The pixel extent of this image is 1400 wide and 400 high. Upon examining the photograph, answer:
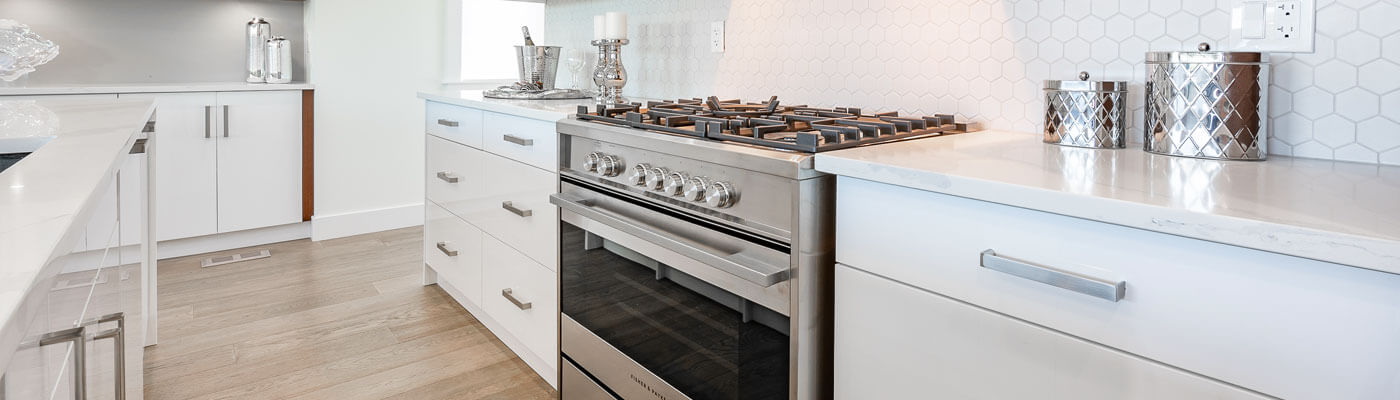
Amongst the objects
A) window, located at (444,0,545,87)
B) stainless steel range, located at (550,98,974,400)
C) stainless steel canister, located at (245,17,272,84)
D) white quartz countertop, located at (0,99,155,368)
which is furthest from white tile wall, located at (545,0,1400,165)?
stainless steel canister, located at (245,17,272,84)

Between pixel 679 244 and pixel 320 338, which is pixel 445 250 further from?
pixel 679 244

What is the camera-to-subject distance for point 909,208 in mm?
1091

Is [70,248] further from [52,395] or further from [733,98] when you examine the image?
[733,98]

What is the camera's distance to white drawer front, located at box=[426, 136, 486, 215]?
8.34 feet

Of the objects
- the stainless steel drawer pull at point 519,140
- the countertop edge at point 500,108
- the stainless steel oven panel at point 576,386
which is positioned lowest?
the stainless steel oven panel at point 576,386

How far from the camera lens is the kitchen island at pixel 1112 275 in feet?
2.40

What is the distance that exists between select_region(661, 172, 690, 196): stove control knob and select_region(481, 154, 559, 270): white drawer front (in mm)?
577

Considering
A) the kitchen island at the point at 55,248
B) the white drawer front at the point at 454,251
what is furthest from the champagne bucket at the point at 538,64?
the kitchen island at the point at 55,248

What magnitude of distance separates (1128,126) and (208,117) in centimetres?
366

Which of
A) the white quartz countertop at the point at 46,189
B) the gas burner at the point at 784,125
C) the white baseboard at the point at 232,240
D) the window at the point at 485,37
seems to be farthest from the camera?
the window at the point at 485,37

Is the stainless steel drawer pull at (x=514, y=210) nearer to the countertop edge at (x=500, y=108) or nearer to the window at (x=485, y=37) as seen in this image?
the countertop edge at (x=500, y=108)

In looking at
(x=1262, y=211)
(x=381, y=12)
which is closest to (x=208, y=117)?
(x=381, y=12)

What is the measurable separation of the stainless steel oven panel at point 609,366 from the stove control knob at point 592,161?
1.26ft

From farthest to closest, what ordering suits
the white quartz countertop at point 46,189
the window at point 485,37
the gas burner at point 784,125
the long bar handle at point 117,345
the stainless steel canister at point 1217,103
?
the window at point 485,37
the gas burner at point 784,125
the stainless steel canister at point 1217,103
the long bar handle at point 117,345
the white quartz countertop at point 46,189
